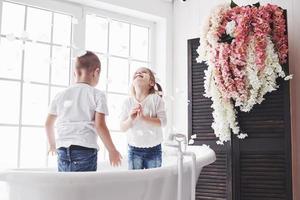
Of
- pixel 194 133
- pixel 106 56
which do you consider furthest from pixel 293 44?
pixel 106 56

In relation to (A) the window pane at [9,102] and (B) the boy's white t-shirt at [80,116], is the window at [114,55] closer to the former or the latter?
(A) the window pane at [9,102]

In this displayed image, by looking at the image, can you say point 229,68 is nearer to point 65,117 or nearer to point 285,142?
point 285,142

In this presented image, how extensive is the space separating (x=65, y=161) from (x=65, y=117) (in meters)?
0.21

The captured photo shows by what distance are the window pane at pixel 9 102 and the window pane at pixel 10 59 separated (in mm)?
63

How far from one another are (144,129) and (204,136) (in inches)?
36.6

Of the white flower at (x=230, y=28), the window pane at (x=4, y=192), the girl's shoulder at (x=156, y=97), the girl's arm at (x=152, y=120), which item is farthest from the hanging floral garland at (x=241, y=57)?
the window pane at (x=4, y=192)

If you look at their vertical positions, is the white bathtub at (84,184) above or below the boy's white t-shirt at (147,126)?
below

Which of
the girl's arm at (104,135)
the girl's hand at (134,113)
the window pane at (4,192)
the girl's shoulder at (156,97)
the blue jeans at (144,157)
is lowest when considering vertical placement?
the window pane at (4,192)

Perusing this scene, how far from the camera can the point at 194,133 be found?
11.2 feet

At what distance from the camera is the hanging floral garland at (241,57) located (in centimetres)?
294

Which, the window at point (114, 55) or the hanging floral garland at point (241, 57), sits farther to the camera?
the window at point (114, 55)

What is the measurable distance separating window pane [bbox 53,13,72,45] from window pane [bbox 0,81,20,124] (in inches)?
19.4

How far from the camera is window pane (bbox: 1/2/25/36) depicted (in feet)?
10.0

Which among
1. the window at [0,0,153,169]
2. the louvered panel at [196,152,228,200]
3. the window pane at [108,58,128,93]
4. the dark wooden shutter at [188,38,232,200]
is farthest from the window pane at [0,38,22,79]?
the louvered panel at [196,152,228,200]
